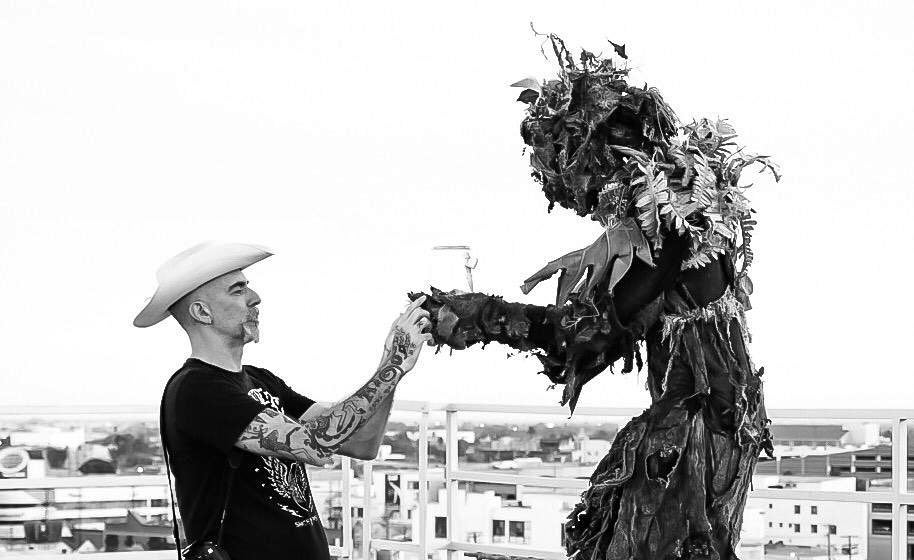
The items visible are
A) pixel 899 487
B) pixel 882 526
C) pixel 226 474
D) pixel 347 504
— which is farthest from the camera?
pixel 347 504

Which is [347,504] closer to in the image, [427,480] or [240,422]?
[427,480]

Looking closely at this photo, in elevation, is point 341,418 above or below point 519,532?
above

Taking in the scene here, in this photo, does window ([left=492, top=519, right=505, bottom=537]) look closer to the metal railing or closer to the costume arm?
the metal railing

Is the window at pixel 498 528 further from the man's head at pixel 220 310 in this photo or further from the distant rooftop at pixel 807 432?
the man's head at pixel 220 310

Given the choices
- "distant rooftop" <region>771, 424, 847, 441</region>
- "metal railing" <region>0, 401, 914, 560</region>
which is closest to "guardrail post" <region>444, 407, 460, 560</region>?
"metal railing" <region>0, 401, 914, 560</region>

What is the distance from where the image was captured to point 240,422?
2.22 m

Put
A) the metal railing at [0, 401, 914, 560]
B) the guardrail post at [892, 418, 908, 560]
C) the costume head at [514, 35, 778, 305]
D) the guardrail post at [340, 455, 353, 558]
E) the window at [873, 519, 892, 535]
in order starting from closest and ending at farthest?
the costume head at [514, 35, 778, 305] < the guardrail post at [892, 418, 908, 560] < the window at [873, 519, 892, 535] < the metal railing at [0, 401, 914, 560] < the guardrail post at [340, 455, 353, 558]

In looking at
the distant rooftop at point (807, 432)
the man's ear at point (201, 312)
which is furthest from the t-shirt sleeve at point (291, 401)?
the distant rooftop at point (807, 432)

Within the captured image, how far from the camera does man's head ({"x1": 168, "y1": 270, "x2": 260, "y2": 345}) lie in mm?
2363

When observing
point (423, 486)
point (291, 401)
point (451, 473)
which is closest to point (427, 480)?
point (423, 486)

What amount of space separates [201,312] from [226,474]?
0.28m

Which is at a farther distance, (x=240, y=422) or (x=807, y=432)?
(x=807, y=432)

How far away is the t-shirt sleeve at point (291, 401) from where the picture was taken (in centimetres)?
256

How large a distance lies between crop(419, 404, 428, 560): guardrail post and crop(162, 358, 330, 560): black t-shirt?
2.17 metres
